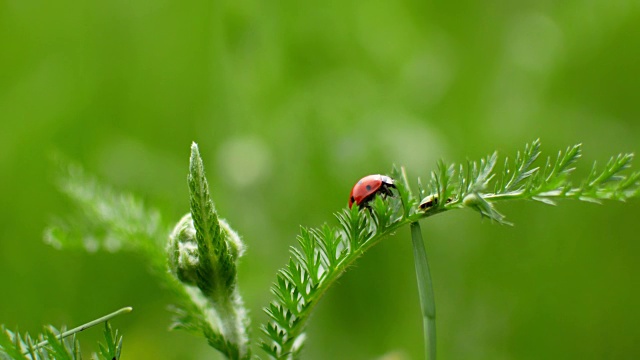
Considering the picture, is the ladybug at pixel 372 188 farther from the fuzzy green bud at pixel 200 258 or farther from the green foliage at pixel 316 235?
the fuzzy green bud at pixel 200 258

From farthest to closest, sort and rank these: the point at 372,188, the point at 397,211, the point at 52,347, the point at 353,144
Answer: the point at 353,144
the point at 372,188
the point at 397,211
the point at 52,347

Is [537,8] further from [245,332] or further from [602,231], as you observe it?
[245,332]

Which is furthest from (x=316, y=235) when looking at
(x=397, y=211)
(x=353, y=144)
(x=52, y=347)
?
(x=353, y=144)

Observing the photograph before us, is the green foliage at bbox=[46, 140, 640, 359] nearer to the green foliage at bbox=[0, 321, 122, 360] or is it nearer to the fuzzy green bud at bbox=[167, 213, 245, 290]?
the fuzzy green bud at bbox=[167, 213, 245, 290]

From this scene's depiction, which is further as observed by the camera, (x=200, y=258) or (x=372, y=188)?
(x=372, y=188)

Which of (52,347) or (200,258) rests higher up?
(200,258)

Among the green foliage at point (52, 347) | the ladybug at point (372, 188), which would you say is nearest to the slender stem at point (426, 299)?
the ladybug at point (372, 188)

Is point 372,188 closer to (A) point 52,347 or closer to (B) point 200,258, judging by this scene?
(B) point 200,258

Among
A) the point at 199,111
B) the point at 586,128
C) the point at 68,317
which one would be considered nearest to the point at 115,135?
the point at 199,111
